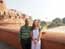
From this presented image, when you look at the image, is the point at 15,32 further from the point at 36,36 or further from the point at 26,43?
the point at 36,36

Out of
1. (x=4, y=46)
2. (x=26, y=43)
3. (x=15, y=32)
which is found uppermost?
(x=15, y=32)

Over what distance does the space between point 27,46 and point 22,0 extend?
168 cm

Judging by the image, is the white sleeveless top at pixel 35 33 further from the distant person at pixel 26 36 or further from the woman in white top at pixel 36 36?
the distant person at pixel 26 36

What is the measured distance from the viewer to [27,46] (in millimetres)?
3459

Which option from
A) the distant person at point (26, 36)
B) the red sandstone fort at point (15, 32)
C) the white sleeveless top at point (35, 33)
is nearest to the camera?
the red sandstone fort at point (15, 32)

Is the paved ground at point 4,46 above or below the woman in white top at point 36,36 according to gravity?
below

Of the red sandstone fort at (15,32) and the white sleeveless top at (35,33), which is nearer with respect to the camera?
the red sandstone fort at (15,32)

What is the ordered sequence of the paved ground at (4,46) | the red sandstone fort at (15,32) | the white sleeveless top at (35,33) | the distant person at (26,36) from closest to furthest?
the red sandstone fort at (15,32)
the white sleeveless top at (35,33)
the distant person at (26,36)
the paved ground at (4,46)

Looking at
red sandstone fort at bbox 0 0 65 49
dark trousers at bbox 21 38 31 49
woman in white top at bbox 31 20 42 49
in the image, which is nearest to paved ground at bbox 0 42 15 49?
red sandstone fort at bbox 0 0 65 49

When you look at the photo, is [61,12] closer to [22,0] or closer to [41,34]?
[41,34]

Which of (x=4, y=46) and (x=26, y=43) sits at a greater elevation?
(x=26, y=43)

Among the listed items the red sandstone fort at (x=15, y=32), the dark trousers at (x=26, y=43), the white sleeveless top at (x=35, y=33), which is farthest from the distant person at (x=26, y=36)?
the red sandstone fort at (x=15, y=32)

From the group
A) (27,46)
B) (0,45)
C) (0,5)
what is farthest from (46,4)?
(0,5)

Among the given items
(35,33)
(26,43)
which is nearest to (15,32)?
(26,43)
